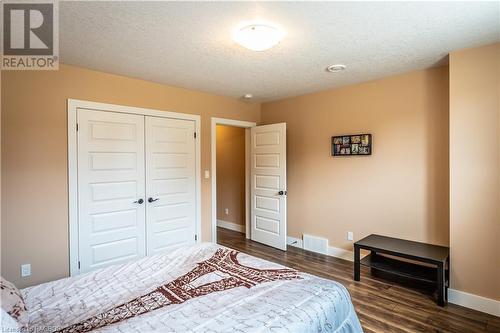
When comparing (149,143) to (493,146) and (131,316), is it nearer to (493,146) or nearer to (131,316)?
(131,316)

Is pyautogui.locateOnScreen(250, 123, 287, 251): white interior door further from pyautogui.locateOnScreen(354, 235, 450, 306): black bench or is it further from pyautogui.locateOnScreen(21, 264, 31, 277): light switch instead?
pyautogui.locateOnScreen(21, 264, 31, 277): light switch

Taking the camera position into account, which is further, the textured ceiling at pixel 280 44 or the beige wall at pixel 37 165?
the beige wall at pixel 37 165

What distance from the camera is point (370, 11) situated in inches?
73.9

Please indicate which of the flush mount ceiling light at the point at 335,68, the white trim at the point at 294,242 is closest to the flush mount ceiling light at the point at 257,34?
the flush mount ceiling light at the point at 335,68

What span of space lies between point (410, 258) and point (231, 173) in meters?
3.66

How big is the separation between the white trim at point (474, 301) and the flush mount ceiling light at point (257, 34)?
2885 millimetres

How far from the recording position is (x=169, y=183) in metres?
3.76

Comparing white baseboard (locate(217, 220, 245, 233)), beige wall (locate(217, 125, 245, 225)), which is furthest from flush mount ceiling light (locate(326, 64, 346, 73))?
white baseboard (locate(217, 220, 245, 233))

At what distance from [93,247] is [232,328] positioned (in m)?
2.55

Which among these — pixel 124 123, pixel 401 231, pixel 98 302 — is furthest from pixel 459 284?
pixel 124 123

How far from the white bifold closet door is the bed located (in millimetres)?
1420

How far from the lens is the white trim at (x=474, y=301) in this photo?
2393 millimetres

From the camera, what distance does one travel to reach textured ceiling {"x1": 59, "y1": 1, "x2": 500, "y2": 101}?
1843 millimetres

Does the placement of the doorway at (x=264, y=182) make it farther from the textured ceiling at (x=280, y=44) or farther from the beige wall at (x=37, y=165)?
the beige wall at (x=37, y=165)
